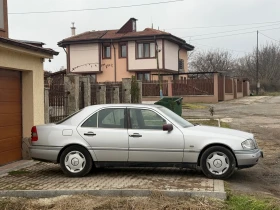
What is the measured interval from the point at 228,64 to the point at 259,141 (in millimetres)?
58989

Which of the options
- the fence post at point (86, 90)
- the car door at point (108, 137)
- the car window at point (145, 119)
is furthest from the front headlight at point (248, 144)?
the fence post at point (86, 90)

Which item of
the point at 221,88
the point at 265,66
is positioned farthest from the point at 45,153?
the point at 265,66

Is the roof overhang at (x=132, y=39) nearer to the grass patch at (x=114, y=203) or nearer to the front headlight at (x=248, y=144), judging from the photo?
the front headlight at (x=248, y=144)

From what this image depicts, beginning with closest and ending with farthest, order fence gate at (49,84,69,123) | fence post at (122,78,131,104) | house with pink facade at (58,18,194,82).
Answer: fence gate at (49,84,69,123), fence post at (122,78,131,104), house with pink facade at (58,18,194,82)

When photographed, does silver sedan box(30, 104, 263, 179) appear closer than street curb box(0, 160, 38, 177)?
Yes

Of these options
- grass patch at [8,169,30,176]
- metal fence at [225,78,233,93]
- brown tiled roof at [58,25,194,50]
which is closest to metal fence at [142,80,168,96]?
brown tiled roof at [58,25,194,50]

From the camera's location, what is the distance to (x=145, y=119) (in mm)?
7930

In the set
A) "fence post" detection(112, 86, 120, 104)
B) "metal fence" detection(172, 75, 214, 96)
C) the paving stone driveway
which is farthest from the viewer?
"metal fence" detection(172, 75, 214, 96)

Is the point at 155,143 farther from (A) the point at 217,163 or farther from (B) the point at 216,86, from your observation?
(B) the point at 216,86

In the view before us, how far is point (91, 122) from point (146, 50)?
32369mm

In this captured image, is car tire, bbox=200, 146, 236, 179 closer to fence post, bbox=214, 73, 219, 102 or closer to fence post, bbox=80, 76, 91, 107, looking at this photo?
fence post, bbox=80, 76, 91, 107

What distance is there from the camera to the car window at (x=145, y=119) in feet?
25.7

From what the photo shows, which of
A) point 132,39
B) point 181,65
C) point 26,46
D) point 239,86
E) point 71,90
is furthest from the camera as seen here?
point 239,86

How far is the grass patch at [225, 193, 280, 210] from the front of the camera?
19.4 ft
